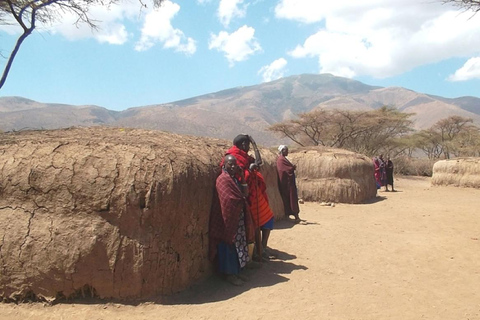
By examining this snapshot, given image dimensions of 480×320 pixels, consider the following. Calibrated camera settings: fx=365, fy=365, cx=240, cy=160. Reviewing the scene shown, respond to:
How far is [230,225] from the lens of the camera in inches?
169

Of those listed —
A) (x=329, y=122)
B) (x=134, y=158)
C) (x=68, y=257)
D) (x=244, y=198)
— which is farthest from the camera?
(x=329, y=122)

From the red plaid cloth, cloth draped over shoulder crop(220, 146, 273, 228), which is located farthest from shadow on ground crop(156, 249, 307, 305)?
the red plaid cloth

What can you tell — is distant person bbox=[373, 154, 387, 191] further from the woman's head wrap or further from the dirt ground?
the woman's head wrap

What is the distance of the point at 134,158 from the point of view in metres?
4.02

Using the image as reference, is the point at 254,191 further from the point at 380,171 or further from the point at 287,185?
the point at 380,171

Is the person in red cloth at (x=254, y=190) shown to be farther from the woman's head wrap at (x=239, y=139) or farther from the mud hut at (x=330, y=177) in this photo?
the mud hut at (x=330, y=177)

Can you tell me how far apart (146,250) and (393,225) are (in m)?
6.03

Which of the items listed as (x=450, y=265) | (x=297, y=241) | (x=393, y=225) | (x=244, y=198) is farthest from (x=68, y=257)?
(x=393, y=225)

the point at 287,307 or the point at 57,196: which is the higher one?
the point at 57,196

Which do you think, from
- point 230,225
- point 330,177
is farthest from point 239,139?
point 330,177

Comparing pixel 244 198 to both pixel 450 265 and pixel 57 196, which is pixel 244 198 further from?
pixel 450 265

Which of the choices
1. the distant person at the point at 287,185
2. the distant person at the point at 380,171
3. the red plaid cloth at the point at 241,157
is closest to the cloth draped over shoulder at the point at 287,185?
the distant person at the point at 287,185

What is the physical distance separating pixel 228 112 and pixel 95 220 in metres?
120

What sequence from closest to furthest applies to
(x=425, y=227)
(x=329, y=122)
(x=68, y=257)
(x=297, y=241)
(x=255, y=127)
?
(x=68, y=257), (x=297, y=241), (x=425, y=227), (x=329, y=122), (x=255, y=127)
